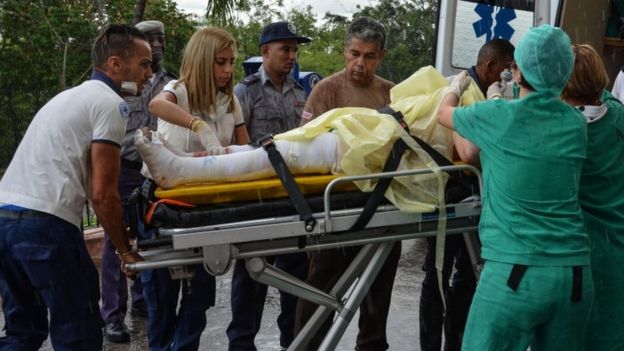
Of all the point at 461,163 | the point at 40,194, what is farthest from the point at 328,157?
the point at 40,194

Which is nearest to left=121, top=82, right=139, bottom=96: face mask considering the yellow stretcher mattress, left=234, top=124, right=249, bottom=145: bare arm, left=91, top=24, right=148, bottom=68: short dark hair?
left=91, top=24, right=148, bottom=68: short dark hair

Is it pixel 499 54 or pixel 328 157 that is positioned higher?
pixel 499 54

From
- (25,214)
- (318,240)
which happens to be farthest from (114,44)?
(318,240)

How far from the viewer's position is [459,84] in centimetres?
418

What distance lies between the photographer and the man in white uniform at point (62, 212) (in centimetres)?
397

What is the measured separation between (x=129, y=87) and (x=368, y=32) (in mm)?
1475

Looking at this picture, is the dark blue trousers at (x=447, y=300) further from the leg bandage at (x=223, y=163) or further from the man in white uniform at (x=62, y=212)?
the man in white uniform at (x=62, y=212)

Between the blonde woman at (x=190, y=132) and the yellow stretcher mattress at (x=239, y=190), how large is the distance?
2.29 feet

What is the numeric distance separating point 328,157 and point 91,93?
1.10 meters

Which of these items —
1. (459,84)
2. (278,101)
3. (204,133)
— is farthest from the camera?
(278,101)

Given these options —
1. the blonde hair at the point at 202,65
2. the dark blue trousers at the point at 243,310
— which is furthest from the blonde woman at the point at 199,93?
the dark blue trousers at the point at 243,310

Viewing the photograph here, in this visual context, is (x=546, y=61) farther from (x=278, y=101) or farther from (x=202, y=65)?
(x=278, y=101)

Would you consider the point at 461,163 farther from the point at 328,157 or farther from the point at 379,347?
the point at 379,347

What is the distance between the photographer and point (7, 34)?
1350cm
